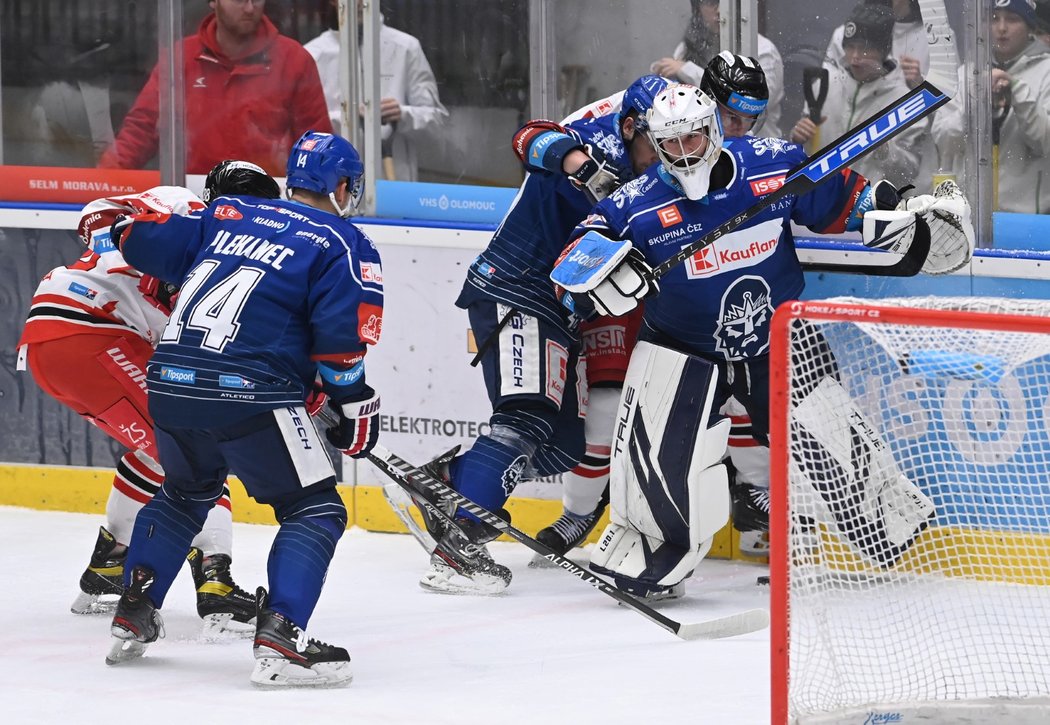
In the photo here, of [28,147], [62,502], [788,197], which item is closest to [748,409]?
[788,197]

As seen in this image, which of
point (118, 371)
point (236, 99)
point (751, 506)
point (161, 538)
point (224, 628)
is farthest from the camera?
point (236, 99)

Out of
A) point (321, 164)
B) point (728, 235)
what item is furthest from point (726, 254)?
point (321, 164)

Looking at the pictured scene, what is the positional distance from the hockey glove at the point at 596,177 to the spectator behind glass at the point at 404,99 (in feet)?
3.33

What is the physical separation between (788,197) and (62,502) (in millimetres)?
2682

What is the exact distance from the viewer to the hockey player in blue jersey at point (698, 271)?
13.1 feet

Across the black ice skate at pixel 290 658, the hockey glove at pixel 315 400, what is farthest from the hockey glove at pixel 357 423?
the black ice skate at pixel 290 658

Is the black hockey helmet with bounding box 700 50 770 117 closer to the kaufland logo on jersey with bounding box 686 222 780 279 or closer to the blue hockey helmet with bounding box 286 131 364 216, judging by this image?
the kaufland logo on jersey with bounding box 686 222 780 279

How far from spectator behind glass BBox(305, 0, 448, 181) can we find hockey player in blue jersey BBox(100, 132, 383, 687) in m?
1.58

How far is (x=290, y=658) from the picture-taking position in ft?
11.2

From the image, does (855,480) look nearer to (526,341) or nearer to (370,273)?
(370,273)

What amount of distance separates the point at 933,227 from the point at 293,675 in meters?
1.85

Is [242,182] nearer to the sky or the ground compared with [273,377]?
nearer to the sky

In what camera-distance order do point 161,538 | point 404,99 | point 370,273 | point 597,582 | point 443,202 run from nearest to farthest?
point 370,273
point 161,538
point 597,582
point 443,202
point 404,99

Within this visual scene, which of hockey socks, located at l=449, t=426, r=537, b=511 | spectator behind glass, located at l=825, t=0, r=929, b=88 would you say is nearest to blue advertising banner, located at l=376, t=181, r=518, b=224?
hockey socks, located at l=449, t=426, r=537, b=511
